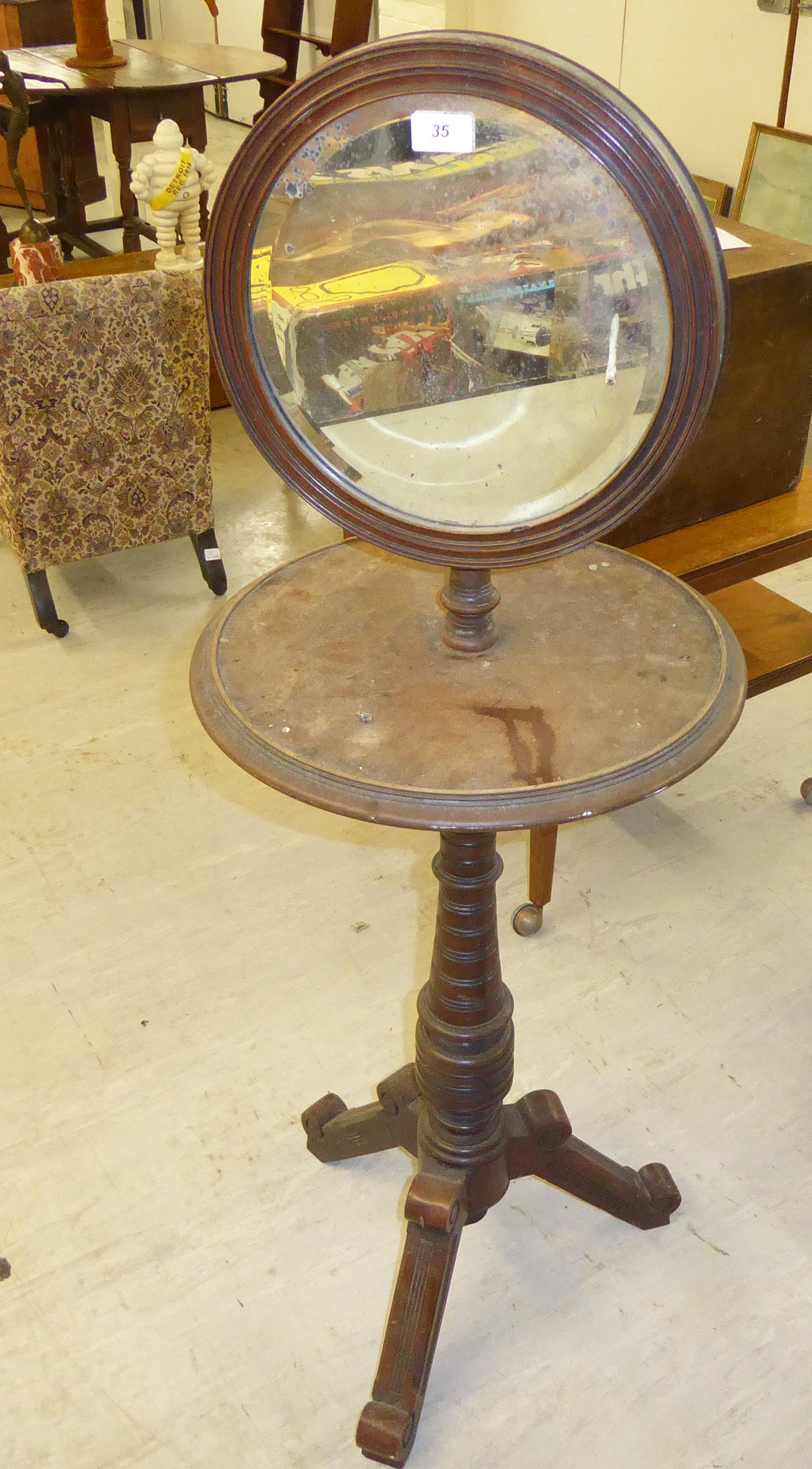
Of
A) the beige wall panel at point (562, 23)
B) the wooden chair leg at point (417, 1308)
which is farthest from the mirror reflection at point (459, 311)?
the beige wall panel at point (562, 23)

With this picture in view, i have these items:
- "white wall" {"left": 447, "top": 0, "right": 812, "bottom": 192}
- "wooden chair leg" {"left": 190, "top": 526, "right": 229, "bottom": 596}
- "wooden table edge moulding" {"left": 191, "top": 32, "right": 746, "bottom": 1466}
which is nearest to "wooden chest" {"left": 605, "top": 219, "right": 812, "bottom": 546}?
"wooden table edge moulding" {"left": 191, "top": 32, "right": 746, "bottom": 1466}

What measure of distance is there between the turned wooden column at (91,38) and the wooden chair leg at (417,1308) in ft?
17.2

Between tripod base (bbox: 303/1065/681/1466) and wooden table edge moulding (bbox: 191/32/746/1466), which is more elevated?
wooden table edge moulding (bbox: 191/32/746/1466)

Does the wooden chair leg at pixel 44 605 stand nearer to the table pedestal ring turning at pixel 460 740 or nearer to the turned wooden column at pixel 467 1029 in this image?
the table pedestal ring turning at pixel 460 740

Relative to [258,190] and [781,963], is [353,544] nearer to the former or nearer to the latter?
[258,190]

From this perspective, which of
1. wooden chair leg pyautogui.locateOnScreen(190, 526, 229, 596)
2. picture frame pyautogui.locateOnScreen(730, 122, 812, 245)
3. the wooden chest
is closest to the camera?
the wooden chest

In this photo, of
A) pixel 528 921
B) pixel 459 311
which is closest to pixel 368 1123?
pixel 528 921

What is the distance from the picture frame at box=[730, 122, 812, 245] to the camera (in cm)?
429

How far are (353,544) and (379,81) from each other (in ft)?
1.91

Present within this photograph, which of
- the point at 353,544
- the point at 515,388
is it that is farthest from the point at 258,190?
the point at 353,544

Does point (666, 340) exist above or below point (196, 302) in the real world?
above

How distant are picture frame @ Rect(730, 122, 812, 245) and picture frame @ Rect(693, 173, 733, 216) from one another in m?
0.13

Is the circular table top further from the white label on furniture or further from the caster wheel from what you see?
the caster wheel

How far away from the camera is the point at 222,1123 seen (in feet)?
6.38
